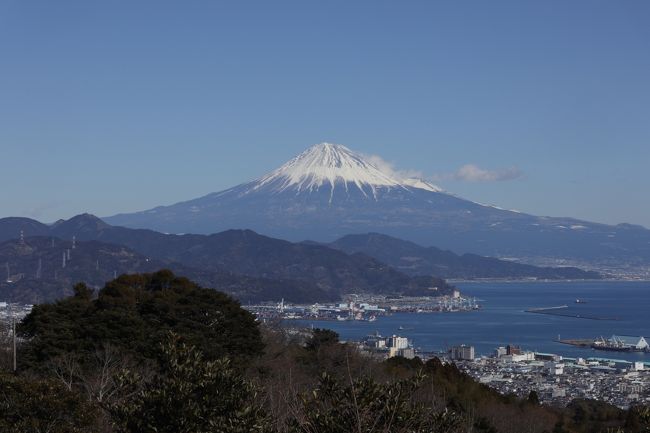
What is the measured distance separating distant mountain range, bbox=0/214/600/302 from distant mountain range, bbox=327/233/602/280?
10cm

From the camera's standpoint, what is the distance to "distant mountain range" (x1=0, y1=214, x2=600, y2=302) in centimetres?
5775

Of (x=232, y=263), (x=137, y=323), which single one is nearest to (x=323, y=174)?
(x=232, y=263)

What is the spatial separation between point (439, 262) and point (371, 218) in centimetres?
3888

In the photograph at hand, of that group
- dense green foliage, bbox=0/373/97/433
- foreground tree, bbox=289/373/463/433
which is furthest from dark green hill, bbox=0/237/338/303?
foreground tree, bbox=289/373/463/433

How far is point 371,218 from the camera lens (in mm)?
140750

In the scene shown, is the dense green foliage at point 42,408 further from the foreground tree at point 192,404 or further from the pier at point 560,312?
the pier at point 560,312

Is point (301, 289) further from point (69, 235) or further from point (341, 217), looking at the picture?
point (341, 217)

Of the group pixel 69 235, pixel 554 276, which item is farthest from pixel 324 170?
pixel 69 235

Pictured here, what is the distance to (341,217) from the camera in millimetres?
140000

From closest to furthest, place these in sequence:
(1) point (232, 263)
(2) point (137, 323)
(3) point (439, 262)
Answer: (2) point (137, 323)
(1) point (232, 263)
(3) point (439, 262)

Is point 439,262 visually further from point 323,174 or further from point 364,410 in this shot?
point 364,410

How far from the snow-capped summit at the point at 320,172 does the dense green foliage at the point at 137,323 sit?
124871 millimetres

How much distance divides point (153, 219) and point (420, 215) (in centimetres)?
3877

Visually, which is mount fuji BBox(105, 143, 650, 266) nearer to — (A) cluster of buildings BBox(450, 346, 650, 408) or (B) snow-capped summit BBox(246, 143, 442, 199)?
(B) snow-capped summit BBox(246, 143, 442, 199)
